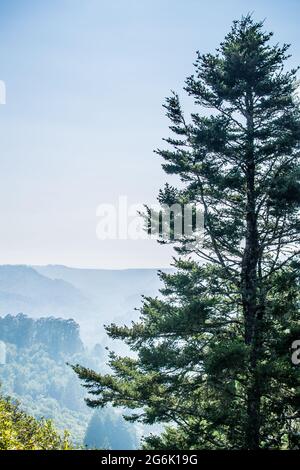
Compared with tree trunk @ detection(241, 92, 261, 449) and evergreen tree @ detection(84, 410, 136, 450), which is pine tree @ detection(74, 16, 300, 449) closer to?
tree trunk @ detection(241, 92, 261, 449)

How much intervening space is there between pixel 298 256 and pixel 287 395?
4.22 m

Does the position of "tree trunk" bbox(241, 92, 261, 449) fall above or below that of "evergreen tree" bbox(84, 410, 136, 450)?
above

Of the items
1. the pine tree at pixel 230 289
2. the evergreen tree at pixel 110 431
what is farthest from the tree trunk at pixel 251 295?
the evergreen tree at pixel 110 431

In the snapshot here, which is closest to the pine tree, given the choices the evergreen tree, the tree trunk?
the tree trunk

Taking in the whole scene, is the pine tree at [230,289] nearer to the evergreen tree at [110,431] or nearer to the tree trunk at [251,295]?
the tree trunk at [251,295]

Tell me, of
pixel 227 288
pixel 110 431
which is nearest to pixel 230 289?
pixel 227 288

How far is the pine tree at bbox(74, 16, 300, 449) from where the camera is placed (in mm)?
9883

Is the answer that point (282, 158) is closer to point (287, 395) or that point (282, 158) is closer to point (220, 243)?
point (220, 243)

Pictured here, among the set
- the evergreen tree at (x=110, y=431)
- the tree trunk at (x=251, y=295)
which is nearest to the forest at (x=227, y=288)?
the tree trunk at (x=251, y=295)

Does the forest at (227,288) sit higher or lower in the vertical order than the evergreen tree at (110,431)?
higher

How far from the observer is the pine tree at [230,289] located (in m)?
9.88

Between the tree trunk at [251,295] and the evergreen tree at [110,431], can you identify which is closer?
the tree trunk at [251,295]

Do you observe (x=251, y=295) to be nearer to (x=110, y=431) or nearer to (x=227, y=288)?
(x=227, y=288)

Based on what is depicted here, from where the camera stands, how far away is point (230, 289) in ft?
40.2
